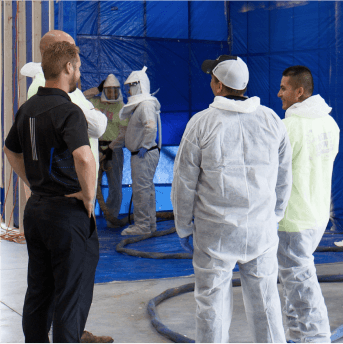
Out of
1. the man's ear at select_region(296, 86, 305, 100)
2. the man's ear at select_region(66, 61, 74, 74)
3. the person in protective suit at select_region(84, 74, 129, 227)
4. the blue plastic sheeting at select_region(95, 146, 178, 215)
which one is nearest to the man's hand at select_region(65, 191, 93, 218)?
the man's ear at select_region(66, 61, 74, 74)

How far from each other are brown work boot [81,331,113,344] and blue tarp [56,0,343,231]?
432 centimetres

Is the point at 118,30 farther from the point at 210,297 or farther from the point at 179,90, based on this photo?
the point at 210,297

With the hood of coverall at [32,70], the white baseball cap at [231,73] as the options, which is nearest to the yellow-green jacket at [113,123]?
the hood of coverall at [32,70]

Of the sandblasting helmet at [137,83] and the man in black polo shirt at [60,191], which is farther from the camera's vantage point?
the sandblasting helmet at [137,83]

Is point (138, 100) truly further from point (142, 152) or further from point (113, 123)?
point (113, 123)

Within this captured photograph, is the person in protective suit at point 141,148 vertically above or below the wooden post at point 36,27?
below

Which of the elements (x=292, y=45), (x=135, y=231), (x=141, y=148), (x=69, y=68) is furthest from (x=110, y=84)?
(x=69, y=68)

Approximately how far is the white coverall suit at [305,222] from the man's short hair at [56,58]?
1275mm

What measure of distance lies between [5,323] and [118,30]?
5.14 meters

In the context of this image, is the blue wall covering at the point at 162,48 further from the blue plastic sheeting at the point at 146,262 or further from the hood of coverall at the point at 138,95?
the blue plastic sheeting at the point at 146,262

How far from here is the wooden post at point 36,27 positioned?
18.2 feet

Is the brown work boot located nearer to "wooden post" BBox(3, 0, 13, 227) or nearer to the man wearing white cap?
the man wearing white cap

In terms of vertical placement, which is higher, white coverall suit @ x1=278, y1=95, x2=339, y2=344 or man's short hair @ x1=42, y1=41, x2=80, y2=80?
man's short hair @ x1=42, y1=41, x2=80, y2=80

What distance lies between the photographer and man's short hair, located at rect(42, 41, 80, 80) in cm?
214
